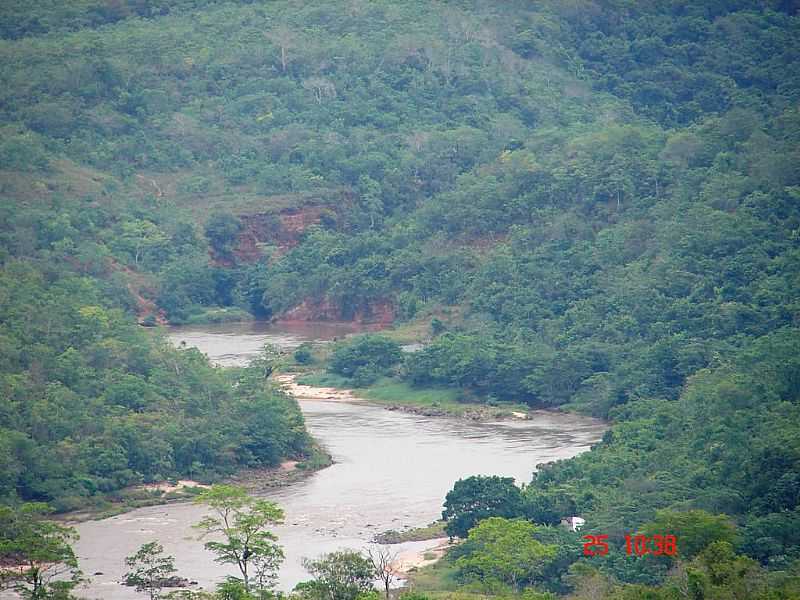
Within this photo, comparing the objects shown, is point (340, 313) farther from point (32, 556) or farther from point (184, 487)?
point (32, 556)

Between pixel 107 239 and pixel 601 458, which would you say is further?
pixel 107 239

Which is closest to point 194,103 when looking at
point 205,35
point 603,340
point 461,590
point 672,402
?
point 205,35

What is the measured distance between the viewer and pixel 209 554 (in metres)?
37.8

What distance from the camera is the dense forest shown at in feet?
128

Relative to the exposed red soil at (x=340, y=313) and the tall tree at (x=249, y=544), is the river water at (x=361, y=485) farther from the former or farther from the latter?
the exposed red soil at (x=340, y=313)

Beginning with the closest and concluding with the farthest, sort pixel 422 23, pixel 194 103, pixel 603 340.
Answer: pixel 603 340 → pixel 194 103 → pixel 422 23

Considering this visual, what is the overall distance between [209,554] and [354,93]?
48.1 meters

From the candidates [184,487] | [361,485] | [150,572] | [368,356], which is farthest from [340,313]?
[150,572]

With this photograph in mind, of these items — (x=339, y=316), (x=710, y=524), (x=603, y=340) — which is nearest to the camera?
(x=710, y=524)

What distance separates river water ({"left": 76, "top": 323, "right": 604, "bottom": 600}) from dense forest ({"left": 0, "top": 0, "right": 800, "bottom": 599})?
1745mm

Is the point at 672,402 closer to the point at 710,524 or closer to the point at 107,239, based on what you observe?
the point at 710,524

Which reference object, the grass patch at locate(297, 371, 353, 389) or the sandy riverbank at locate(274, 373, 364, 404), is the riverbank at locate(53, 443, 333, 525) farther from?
the grass patch at locate(297, 371, 353, 389)
